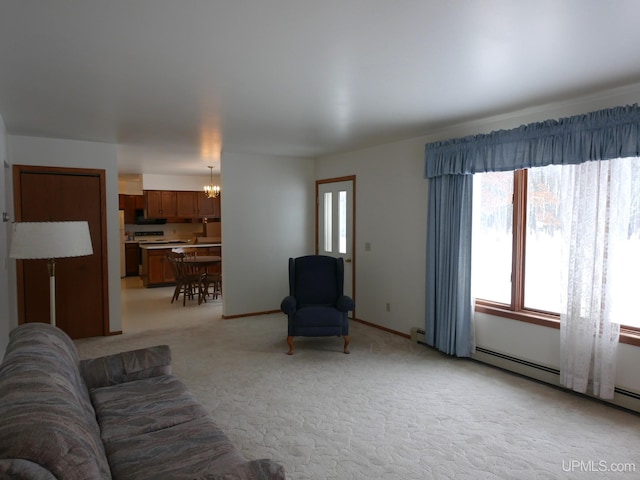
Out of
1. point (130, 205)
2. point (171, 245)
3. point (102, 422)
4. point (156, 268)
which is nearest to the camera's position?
point (102, 422)

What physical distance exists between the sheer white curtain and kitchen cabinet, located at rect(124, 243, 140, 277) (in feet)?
32.1

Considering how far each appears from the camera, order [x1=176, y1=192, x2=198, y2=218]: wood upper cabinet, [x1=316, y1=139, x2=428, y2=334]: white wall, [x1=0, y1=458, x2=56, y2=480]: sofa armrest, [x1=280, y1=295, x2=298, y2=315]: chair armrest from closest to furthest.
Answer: [x1=0, y1=458, x2=56, y2=480]: sofa armrest
[x1=280, y1=295, x2=298, y2=315]: chair armrest
[x1=316, y1=139, x2=428, y2=334]: white wall
[x1=176, y1=192, x2=198, y2=218]: wood upper cabinet

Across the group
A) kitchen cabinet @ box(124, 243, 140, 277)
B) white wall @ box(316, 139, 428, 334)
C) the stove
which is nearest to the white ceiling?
white wall @ box(316, 139, 428, 334)

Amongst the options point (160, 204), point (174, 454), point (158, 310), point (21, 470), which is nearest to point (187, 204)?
point (160, 204)

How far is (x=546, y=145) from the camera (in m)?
3.56

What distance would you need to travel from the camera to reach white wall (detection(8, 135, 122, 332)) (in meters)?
4.84

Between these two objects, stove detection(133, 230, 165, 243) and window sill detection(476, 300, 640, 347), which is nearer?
window sill detection(476, 300, 640, 347)

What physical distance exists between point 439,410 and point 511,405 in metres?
0.60

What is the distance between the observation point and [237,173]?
20.9ft

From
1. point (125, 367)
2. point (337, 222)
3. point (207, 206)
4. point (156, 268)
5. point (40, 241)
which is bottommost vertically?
point (156, 268)

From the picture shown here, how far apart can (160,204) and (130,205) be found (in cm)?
126

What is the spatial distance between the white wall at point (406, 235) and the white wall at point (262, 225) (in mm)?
603

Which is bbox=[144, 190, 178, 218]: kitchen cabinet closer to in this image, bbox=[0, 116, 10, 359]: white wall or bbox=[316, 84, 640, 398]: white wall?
bbox=[316, 84, 640, 398]: white wall

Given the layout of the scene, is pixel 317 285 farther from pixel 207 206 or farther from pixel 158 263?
pixel 207 206
